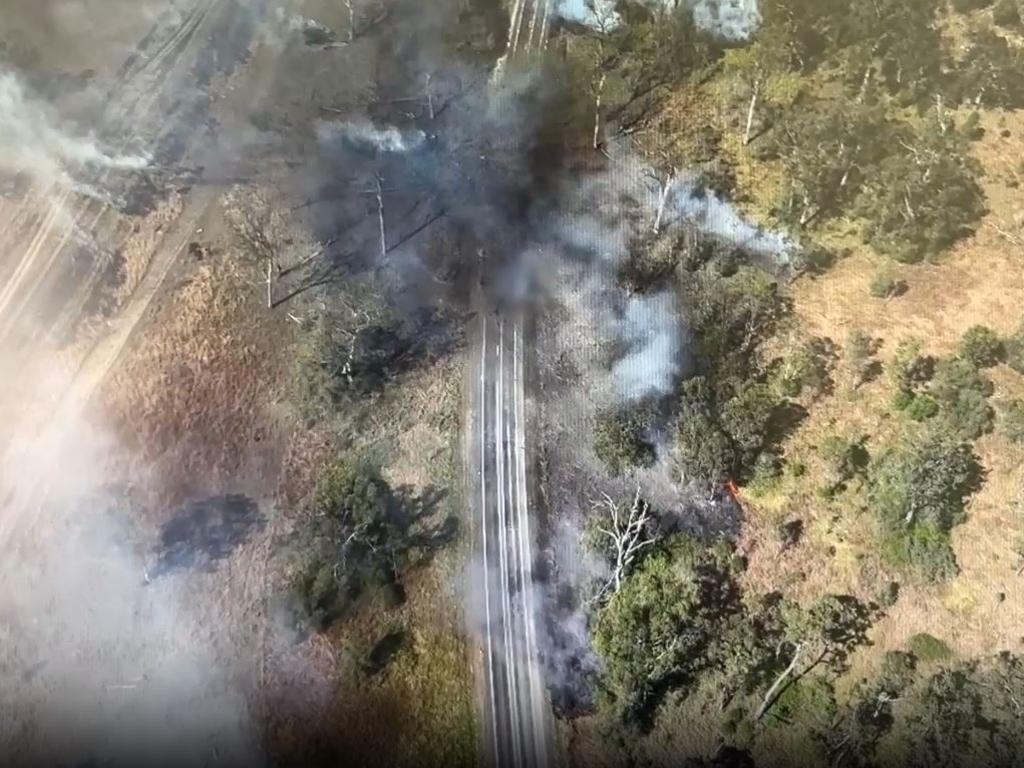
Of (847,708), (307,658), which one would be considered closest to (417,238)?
(307,658)

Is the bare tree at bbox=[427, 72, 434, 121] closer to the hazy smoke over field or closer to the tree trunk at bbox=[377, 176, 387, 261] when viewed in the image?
the tree trunk at bbox=[377, 176, 387, 261]

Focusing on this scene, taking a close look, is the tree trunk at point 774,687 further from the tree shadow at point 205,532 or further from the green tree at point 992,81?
the green tree at point 992,81

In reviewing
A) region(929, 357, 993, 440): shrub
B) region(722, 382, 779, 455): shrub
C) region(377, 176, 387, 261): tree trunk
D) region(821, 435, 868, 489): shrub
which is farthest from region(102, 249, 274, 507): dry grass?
region(929, 357, 993, 440): shrub

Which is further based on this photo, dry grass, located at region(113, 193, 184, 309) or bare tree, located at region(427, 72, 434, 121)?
bare tree, located at region(427, 72, 434, 121)

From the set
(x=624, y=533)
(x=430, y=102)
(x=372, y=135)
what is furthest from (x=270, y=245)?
(x=624, y=533)

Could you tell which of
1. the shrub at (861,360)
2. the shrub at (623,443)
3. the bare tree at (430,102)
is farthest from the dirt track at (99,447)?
the shrub at (861,360)

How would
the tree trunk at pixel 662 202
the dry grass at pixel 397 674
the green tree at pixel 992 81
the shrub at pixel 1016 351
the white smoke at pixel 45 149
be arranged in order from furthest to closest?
the green tree at pixel 992 81 → the white smoke at pixel 45 149 → the tree trunk at pixel 662 202 → the shrub at pixel 1016 351 → the dry grass at pixel 397 674

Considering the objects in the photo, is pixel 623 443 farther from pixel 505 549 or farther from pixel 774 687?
pixel 774 687

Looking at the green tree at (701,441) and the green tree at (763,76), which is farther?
the green tree at (763,76)
